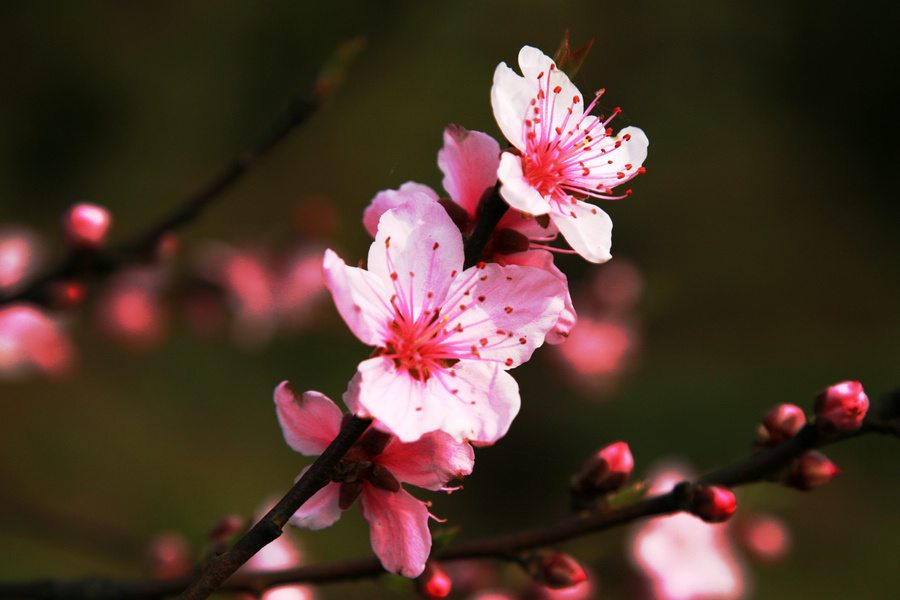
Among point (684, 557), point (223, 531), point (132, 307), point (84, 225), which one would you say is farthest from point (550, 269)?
point (132, 307)

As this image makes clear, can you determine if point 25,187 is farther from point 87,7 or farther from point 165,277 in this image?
point 165,277

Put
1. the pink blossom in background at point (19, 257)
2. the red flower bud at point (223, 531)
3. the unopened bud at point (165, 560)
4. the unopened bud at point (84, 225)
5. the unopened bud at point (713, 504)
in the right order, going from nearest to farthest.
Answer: the unopened bud at point (713, 504) < the red flower bud at point (223, 531) < the unopened bud at point (84, 225) < the unopened bud at point (165, 560) < the pink blossom in background at point (19, 257)

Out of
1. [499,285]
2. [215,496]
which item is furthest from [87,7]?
[499,285]

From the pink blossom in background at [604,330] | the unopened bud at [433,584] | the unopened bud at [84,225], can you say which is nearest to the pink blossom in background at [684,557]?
the pink blossom in background at [604,330]

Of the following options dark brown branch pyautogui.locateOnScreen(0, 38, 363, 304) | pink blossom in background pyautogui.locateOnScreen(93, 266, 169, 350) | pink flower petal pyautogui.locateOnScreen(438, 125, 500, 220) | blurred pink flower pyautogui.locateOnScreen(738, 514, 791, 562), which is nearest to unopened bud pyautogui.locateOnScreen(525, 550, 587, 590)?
pink flower petal pyautogui.locateOnScreen(438, 125, 500, 220)

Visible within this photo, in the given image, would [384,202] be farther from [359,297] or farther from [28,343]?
[28,343]

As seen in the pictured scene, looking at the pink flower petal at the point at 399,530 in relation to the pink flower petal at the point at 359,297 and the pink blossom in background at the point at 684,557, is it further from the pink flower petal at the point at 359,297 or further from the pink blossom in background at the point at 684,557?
the pink blossom in background at the point at 684,557
